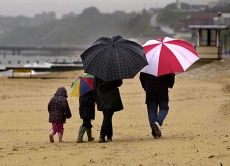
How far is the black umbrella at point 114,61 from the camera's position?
905 centimetres

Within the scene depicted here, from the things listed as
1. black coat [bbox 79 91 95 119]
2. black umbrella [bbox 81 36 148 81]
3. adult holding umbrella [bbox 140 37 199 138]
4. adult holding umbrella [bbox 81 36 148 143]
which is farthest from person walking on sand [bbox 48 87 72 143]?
adult holding umbrella [bbox 140 37 199 138]

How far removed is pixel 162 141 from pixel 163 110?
3.68ft

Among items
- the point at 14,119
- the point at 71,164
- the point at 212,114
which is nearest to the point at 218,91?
the point at 212,114

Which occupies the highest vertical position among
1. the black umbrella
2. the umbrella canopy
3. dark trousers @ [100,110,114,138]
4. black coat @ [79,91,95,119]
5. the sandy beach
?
the black umbrella

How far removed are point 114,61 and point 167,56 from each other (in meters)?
0.97

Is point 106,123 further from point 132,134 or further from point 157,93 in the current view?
point 132,134

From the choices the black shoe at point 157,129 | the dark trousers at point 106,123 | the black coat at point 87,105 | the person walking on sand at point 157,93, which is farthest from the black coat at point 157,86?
the black coat at point 87,105

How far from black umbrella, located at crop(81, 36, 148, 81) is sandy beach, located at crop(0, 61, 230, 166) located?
97cm

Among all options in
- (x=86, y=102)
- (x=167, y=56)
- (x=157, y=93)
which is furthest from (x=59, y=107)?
(x=167, y=56)

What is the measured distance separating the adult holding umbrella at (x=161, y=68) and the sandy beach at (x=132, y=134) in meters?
0.41

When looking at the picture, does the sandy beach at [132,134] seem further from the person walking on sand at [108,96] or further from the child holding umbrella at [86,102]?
the person walking on sand at [108,96]

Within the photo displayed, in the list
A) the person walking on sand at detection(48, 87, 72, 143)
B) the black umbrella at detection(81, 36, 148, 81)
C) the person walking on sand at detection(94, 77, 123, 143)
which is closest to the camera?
the black umbrella at detection(81, 36, 148, 81)

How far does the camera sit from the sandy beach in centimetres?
719

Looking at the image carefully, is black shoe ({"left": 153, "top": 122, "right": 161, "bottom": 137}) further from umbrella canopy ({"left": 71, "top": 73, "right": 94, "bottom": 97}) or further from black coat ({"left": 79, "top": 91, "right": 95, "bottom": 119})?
umbrella canopy ({"left": 71, "top": 73, "right": 94, "bottom": 97})
